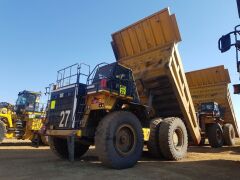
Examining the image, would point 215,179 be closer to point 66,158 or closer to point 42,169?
point 42,169

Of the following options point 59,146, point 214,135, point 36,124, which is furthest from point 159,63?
point 36,124

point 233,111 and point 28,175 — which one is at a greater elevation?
point 233,111

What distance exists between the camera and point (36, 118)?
15109mm

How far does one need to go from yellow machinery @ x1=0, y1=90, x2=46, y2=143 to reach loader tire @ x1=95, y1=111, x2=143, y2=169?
28.6 feet

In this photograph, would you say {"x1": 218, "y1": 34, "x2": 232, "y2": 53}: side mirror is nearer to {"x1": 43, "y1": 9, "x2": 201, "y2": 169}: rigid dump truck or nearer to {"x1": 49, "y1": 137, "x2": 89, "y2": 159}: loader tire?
{"x1": 43, "y1": 9, "x2": 201, "y2": 169}: rigid dump truck

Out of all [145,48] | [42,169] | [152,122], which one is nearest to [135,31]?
[145,48]

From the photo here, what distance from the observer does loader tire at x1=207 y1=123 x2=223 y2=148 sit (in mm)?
13250

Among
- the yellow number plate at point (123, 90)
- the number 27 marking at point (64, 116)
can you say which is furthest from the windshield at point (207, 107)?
the number 27 marking at point (64, 116)

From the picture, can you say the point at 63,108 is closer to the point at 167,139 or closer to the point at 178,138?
the point at 167,139

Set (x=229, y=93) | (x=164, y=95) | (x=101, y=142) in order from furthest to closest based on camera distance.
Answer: (x=229, y=93)
(x=164, y=95)
(x=101, y=142)

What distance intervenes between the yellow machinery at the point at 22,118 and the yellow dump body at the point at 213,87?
26.9 ft

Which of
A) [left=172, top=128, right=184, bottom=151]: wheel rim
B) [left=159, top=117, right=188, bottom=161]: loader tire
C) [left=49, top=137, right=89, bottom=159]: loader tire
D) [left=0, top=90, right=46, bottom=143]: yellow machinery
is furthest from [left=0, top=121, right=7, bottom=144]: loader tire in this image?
[left=172, top=128, right=184, bottom=151]: wheel rim

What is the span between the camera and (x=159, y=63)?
864 centimetres

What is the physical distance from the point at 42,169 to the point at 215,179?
11.5 feet
